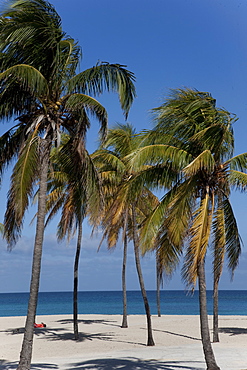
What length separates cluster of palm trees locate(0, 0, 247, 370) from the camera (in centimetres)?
1118

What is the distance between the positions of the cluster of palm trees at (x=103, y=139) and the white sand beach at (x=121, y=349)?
9.47 feet

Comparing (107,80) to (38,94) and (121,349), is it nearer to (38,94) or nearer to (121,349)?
(38,94)

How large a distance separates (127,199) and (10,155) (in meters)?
3.30

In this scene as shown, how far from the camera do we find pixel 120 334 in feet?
75.5

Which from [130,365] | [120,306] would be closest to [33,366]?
[130,365]

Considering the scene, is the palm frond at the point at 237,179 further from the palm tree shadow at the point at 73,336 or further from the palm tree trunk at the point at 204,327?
the palm tree shadow at the point at 73,336

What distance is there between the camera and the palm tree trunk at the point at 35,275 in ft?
35.9

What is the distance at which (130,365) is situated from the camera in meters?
13.8

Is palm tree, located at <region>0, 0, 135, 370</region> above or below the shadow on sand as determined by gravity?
above

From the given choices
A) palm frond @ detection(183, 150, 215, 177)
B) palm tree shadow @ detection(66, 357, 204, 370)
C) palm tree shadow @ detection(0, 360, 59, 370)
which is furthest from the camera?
palm tree shadow @ detection(0, 360, 59, 370)

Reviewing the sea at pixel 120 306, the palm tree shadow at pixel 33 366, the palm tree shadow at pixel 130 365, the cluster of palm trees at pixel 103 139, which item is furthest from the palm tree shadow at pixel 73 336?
the cluster of palm trees at pixel 103 139

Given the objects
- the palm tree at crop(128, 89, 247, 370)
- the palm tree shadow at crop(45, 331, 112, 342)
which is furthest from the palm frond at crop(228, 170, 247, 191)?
the palm tree shadow at crop(45, 331, 112, 342)

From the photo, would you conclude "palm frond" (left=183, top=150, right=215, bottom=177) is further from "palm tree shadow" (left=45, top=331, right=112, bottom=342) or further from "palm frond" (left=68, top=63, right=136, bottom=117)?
"palm tree shadow" (left=45, top=331, right=112, bottom=342)

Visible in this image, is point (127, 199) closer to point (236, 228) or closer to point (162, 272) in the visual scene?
point (162, 272)
